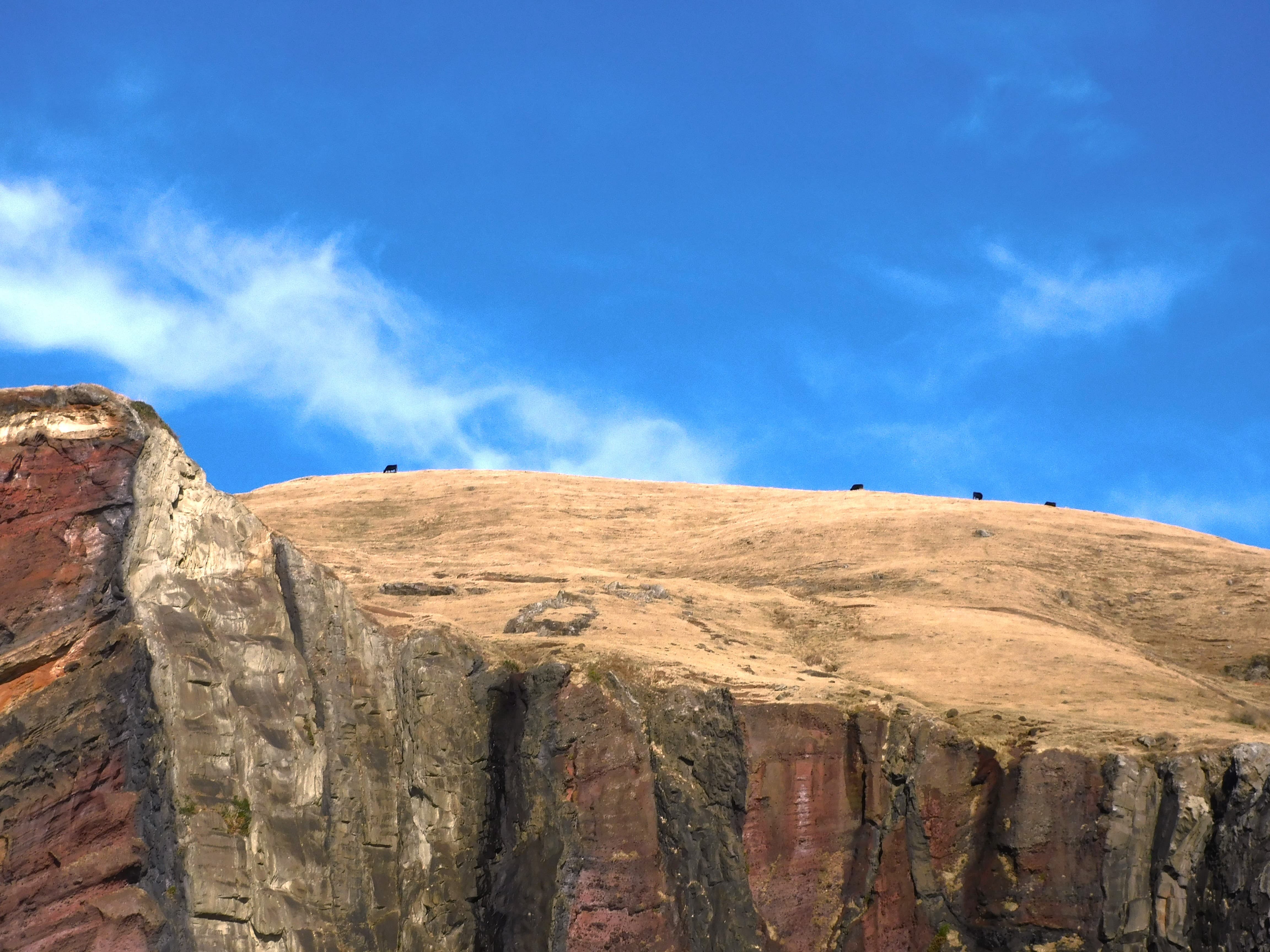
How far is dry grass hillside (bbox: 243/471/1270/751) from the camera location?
2409 centimetres

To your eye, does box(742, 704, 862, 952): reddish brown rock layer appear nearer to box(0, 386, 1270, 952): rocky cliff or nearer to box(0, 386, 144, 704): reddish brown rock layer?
box(0, 386, 1270, 952): rocky cliff

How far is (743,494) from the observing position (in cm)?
5359

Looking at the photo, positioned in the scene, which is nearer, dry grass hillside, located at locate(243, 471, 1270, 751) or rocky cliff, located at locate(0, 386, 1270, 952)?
rocky cliff, located at locate(0, 386, 1270, 952)

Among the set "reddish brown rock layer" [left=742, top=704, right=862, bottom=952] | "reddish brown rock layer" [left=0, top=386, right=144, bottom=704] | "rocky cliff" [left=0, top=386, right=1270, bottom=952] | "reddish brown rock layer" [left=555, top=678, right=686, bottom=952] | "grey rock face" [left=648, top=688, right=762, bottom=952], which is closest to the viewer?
"rocky cliff" [left=0, top=386, right=1270, bottom=952]

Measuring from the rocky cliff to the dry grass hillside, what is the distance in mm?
954

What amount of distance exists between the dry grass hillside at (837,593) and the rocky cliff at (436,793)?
3.13 ft

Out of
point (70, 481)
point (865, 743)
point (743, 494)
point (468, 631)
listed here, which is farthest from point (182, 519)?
point (743, 494)

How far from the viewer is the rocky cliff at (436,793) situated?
17422 mm

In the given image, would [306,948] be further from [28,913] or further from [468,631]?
[468,631]

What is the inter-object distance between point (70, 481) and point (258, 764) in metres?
4.49

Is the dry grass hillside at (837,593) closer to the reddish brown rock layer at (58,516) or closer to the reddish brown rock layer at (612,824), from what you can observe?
the reddish brown rock layer at (612,824)

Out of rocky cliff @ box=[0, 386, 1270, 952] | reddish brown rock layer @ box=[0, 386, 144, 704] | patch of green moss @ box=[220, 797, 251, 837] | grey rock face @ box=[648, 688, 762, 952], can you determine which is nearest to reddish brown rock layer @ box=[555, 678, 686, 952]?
rocky cliff @ box=[0, 386, 1270, 952]

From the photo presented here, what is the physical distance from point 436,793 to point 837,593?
16.6 meters

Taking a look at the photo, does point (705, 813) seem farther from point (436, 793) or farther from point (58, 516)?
point (58, 516)
